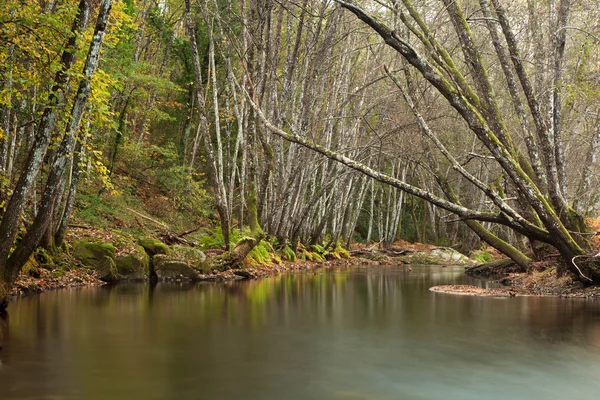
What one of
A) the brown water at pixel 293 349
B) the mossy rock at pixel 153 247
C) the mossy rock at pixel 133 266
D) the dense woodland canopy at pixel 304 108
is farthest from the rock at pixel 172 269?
the brown water at pixel 293 349

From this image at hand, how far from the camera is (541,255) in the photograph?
1500 centimetres

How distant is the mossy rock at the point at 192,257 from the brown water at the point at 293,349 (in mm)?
4434

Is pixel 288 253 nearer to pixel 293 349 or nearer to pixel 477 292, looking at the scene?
pixel 477 292

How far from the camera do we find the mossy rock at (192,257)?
15.2 metres

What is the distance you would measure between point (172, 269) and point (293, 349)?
29.2ft

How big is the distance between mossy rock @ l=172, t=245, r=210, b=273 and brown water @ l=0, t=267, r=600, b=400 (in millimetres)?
4434

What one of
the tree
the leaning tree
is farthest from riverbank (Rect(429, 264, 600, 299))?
the tree

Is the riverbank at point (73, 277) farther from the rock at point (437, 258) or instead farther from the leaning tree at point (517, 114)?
the rock at point (437, 258)

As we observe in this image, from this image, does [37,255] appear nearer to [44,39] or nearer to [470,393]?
[44,39]

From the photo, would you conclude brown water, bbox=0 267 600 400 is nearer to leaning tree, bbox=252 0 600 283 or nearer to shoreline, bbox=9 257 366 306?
shoreline, bbox=9 257 366 306

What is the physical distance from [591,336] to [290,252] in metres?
16.6

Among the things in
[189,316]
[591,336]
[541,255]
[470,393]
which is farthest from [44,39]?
[541,255]

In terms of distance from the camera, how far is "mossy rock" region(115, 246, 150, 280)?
13966 mm

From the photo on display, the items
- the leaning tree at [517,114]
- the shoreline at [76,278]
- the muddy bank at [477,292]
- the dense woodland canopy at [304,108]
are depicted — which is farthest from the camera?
the muddy bank at [477,292]
